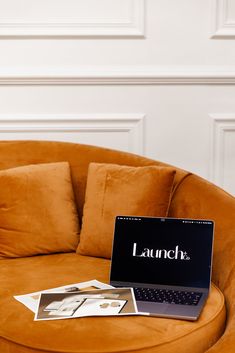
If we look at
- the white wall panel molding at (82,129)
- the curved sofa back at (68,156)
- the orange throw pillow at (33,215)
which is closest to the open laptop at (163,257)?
the orange throw pillow at (33,215)

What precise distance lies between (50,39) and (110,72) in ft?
0.94

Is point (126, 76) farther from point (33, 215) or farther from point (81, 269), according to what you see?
point (81, 269)

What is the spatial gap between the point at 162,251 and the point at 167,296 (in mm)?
166

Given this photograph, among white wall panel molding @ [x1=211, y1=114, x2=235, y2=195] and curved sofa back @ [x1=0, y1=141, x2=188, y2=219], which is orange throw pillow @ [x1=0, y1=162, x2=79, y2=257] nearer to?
curved sofa back @ [x1=0, y1=141, x2=188, y2=219]

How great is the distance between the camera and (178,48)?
261 cm

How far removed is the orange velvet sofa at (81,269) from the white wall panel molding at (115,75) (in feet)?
0.99

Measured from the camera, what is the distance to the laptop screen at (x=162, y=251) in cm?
188

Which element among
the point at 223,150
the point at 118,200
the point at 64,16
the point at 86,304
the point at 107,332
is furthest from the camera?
the point at 223,150

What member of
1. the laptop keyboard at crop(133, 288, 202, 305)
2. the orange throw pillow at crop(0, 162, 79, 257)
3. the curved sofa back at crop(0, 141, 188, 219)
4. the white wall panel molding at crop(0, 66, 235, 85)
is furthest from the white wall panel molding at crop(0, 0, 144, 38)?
the laptop keyboard at crop(133, 288, 202, 305)

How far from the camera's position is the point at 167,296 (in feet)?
5.94

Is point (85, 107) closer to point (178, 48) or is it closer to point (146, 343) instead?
point (178, 48)

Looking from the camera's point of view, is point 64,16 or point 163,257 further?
point 64,16

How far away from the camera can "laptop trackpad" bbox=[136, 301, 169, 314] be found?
1.70 metres

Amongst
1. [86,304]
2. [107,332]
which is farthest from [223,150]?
[107,332]
